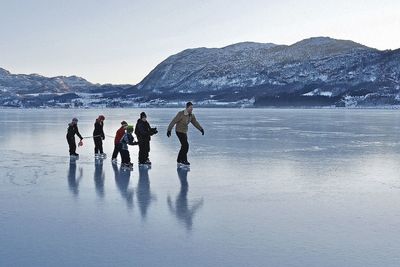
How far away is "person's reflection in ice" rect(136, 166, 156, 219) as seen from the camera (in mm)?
6793

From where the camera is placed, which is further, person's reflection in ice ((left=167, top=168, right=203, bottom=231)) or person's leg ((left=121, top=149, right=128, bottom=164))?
person's leg ((left=121, top=149, right=128, bottom=164))

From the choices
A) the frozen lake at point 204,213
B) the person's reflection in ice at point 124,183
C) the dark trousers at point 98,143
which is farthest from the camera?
the dark trousers at point 98,143

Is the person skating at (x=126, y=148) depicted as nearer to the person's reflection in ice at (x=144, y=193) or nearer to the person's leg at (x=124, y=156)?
the person's leg at (x=124, y=156)

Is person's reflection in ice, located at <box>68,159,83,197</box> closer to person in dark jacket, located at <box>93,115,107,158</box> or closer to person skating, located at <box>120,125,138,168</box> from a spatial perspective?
person skating, located at <box>120,125,138,168</box>

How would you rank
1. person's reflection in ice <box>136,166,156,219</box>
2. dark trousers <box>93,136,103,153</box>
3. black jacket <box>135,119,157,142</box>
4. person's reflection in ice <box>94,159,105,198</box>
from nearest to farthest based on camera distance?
person's reflection in ice <box>136,166,156,219</box> → person's reflection in ice <box>94,159,105,198</box> → black jacket <box>135,119,157,142</box> → dark trousers <box>93,136,103,153</box>

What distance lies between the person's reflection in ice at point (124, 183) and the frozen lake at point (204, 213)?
0.04 m

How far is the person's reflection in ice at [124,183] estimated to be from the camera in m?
7.43

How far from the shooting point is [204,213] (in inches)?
252

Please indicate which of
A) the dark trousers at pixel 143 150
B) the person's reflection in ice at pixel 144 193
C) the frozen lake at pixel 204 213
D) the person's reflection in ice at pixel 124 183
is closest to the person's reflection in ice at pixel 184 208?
the frozen lake at pixel 204 213

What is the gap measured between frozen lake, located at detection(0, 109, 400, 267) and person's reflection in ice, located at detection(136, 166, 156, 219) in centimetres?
2

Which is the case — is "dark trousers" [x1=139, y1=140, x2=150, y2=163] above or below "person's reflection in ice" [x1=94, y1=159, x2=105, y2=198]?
above

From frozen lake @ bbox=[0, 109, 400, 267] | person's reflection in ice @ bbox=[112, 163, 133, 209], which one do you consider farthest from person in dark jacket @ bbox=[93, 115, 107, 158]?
person's reflection in ice @ bbox=[112, 163, 133, 209]

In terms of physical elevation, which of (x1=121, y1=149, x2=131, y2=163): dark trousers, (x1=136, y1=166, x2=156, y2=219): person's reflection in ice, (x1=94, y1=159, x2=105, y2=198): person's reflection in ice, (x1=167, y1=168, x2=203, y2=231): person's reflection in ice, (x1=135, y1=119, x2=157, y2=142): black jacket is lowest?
(x1=94, y1=159, x2=105, y2=198): person's reflection in ice

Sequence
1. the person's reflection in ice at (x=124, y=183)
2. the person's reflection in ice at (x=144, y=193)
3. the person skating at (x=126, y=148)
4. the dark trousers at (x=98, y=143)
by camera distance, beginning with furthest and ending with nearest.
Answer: the dark trousers at (x=98, y=143)
the person skating at (x=126, y=148)
the person's reflection in ice at (x=124, y=183)
the person's reflection in ice at (x=144, y=193)
